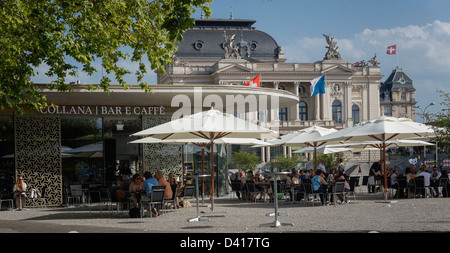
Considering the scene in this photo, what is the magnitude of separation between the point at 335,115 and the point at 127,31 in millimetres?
75052

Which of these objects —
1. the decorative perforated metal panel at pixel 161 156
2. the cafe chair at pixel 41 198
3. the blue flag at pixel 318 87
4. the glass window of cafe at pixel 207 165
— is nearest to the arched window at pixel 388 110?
the blue flag at pixel 318 87

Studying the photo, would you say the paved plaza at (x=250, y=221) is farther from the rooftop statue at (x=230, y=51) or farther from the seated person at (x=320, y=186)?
the rooftop statue at (x=230, y=51)

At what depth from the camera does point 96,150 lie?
20000 millimetres

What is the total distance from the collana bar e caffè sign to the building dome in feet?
237

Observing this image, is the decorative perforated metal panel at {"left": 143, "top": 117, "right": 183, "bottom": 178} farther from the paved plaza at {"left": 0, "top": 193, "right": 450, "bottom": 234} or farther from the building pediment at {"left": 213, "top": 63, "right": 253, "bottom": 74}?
the building pediment at {"left": 213, "top": 63, "right": 253, "bottom": 74}

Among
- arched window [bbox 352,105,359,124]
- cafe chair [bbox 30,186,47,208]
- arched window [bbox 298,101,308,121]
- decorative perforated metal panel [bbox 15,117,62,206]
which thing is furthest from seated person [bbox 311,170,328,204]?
arched window [bbox 352,105,359,124]

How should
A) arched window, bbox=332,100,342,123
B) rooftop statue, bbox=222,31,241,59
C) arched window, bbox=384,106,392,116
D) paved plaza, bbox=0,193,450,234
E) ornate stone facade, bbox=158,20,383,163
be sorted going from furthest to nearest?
1. arched window, bbox=384,106,392,116
2. arched window, bbox=332,100,342,123
3. rooftop statue, bbox=222,31,241,59
4. ornate stone facade, bbox=158,20,383,163
5. paved plaza, bbox=0,193,450,234

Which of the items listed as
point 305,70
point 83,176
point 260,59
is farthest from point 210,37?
point 83,176

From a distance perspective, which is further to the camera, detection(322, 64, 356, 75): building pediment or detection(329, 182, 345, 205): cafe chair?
→ detection(322, 64, 356, 75): building pediment

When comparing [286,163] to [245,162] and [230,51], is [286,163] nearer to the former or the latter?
[245,162]

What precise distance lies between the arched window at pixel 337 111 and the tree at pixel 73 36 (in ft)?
242

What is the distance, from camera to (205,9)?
44.2 ft

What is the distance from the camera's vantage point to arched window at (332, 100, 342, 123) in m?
86.3

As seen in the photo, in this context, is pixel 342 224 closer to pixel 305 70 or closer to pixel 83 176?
pixel 83 176
